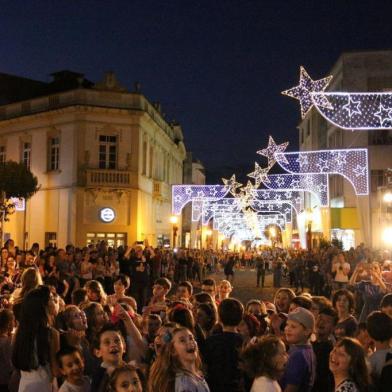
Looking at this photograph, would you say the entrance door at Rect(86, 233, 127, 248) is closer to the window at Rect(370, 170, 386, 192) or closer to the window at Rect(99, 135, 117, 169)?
the window at Rect(99, 135, 117, 169)

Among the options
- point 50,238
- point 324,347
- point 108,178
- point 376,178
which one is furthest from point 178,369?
point 376,178

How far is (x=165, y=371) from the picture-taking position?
13.7 feet

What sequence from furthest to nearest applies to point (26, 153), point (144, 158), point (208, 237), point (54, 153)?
point (208, 237), point (26, 153), point (144, 158), point (54, 153)

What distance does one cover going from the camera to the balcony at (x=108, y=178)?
1293 inches

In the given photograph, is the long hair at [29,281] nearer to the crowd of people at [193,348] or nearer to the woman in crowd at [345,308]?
the crowd of people at [193,348]

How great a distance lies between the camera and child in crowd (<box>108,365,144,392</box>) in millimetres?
3953

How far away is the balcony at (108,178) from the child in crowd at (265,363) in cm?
2888

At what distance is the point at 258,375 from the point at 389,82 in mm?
31881

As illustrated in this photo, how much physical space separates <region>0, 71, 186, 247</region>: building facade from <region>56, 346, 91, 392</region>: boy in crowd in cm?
2819

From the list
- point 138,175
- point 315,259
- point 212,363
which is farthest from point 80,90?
point 212,363

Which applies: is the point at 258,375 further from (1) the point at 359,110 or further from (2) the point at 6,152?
(2) the point at 6,152

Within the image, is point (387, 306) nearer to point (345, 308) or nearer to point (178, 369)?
point (345, 308)

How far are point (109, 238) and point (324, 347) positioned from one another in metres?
28.4

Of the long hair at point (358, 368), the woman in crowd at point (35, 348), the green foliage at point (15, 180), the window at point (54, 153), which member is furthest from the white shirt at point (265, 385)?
the window at point (54, 153)
